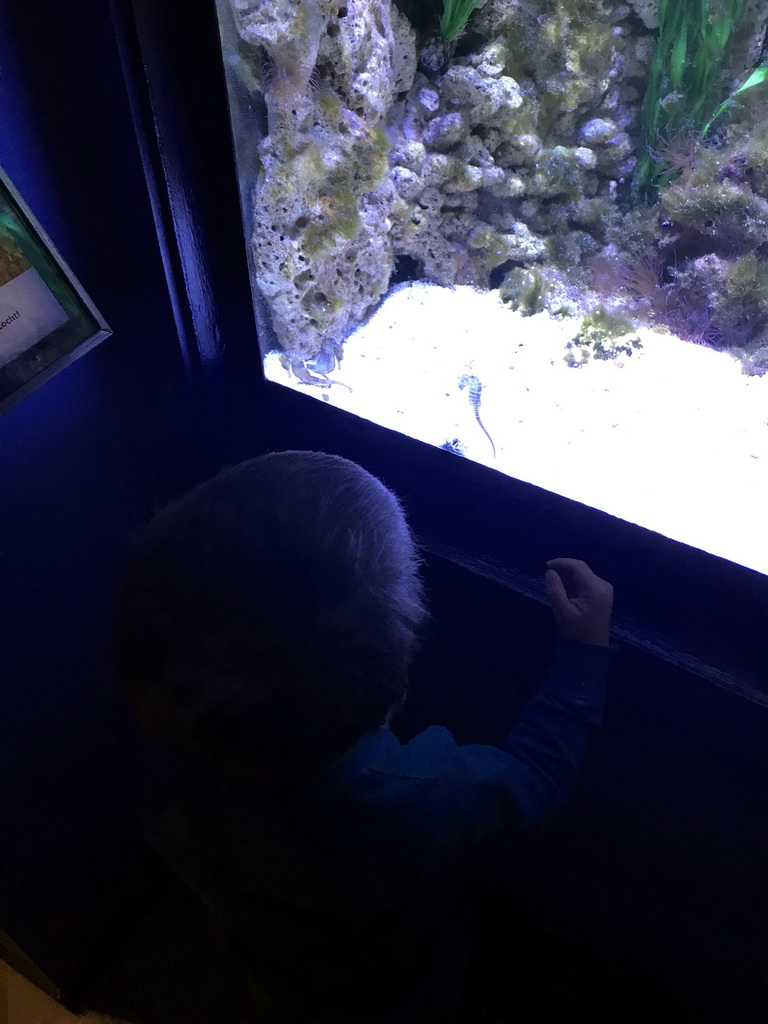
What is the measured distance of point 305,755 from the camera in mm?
790

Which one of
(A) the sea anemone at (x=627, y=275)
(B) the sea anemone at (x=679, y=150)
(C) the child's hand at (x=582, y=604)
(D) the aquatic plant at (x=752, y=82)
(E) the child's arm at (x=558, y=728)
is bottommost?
(E) the child's arm at (x=558, y=728)

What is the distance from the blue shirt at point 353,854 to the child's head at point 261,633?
0.09 m

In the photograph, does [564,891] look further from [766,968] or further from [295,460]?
[295,460]

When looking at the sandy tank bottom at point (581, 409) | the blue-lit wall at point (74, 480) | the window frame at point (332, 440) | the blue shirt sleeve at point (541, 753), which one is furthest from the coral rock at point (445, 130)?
the blue shirt sleeve at point (541, 753)

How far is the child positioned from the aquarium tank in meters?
0.69

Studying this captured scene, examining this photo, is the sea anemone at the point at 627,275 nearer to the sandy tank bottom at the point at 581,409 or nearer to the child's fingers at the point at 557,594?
the sandy tank bottom at the point at 581,409

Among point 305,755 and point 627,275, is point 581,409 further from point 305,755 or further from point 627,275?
point 305,755

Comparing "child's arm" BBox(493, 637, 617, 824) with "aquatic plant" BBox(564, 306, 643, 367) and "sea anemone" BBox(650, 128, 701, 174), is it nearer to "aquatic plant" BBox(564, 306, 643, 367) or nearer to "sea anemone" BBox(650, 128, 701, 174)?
"aquatic plant" BBox(564, 306, 643, 367)

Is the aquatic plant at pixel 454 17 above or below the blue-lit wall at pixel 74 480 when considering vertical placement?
above

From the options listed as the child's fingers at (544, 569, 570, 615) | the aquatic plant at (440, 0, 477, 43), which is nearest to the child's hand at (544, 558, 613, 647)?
the child's fingers at (544, 569, 570, 615)

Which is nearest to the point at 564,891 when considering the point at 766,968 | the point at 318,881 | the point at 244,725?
the point at 766,968

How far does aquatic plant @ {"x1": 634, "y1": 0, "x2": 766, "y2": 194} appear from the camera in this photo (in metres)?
2.12

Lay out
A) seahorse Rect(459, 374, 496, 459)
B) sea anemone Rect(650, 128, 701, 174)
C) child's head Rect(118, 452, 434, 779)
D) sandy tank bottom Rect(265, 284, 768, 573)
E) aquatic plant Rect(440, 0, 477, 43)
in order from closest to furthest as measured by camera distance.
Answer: child's head Rect(118, 452, 434, 779), sandy tank bottom Rect(265, 284, 768, 573), seahorse Rect(459, 374, 496, 459), aquatic plant Rect(440, 0, 477, 43), sea anemone Rect(650, 128, 701, 174)

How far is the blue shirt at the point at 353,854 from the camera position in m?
0.85
